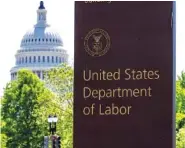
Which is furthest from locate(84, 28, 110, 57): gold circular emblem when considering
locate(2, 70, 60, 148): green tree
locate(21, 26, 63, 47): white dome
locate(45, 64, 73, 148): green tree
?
locate(21, 26, 63, 47): white dome

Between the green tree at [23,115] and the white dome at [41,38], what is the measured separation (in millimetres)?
118017

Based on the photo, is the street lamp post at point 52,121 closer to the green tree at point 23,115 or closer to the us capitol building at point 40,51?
the green tree at point 23,115

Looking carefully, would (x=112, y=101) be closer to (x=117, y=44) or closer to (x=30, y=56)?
(x=117, y=44)

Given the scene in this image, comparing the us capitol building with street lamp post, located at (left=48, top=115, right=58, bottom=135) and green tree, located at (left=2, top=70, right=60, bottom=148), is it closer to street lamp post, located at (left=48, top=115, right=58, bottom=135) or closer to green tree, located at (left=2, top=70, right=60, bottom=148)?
green tree, located at (left=2, top=70, right=60, bottom=148)

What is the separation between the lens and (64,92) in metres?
46.8

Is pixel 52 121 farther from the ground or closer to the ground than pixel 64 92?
closer to the ground

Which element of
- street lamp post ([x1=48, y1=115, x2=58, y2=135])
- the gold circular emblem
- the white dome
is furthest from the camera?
the white dome

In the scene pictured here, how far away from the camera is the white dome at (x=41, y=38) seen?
623 ft

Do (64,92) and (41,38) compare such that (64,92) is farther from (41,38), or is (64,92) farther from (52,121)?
(41,38)

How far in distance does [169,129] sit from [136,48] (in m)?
0.82

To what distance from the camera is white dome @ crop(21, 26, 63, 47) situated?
623 ft

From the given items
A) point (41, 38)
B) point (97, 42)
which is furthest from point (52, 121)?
point (41, 38)

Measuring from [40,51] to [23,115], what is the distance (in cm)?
12157

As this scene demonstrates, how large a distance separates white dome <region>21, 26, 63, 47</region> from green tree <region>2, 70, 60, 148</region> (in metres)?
118
